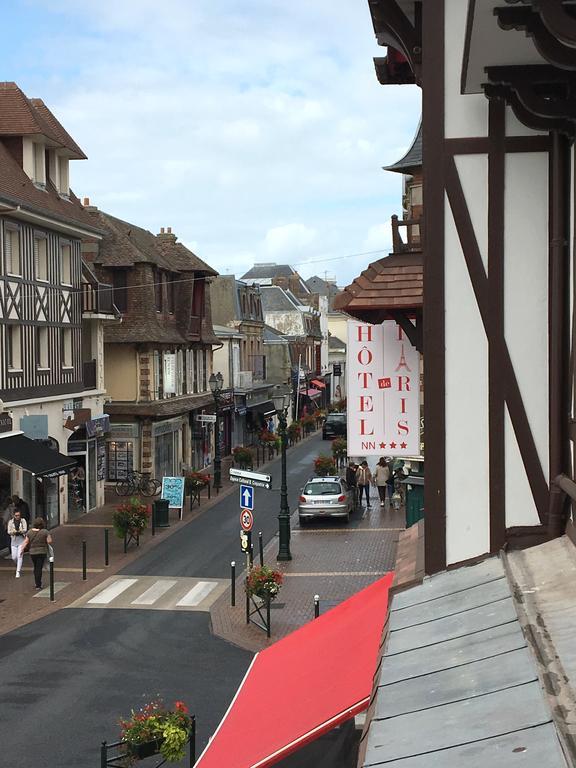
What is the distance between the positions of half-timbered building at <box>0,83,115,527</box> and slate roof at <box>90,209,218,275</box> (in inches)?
168

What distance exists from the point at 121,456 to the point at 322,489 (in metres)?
10.4

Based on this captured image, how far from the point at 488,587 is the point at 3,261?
21.3 meters

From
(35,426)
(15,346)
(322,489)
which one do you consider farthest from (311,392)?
(15,346)

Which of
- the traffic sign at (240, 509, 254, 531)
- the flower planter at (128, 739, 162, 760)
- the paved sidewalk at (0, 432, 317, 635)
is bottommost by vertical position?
the paved sidewalk at (0, 432, 317, 635)

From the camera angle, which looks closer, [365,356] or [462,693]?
[462,693]

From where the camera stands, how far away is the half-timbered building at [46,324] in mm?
24391

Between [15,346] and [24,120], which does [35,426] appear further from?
[24,120]

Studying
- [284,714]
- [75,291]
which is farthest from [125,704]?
[75,291]

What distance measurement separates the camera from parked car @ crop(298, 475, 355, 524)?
28031mm

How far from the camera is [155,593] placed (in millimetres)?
19438

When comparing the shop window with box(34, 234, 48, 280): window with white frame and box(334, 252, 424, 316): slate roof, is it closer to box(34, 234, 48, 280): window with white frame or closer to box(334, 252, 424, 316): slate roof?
box(34, 234, 48, 280): window with white frame

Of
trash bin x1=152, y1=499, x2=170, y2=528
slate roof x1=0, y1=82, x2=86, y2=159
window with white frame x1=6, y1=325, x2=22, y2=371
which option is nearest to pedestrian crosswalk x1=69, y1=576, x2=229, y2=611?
trash bin x1=152, y1=499, x2=170, y2=528

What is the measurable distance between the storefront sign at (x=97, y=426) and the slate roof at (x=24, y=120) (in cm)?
837

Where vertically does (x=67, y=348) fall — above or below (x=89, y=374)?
above
